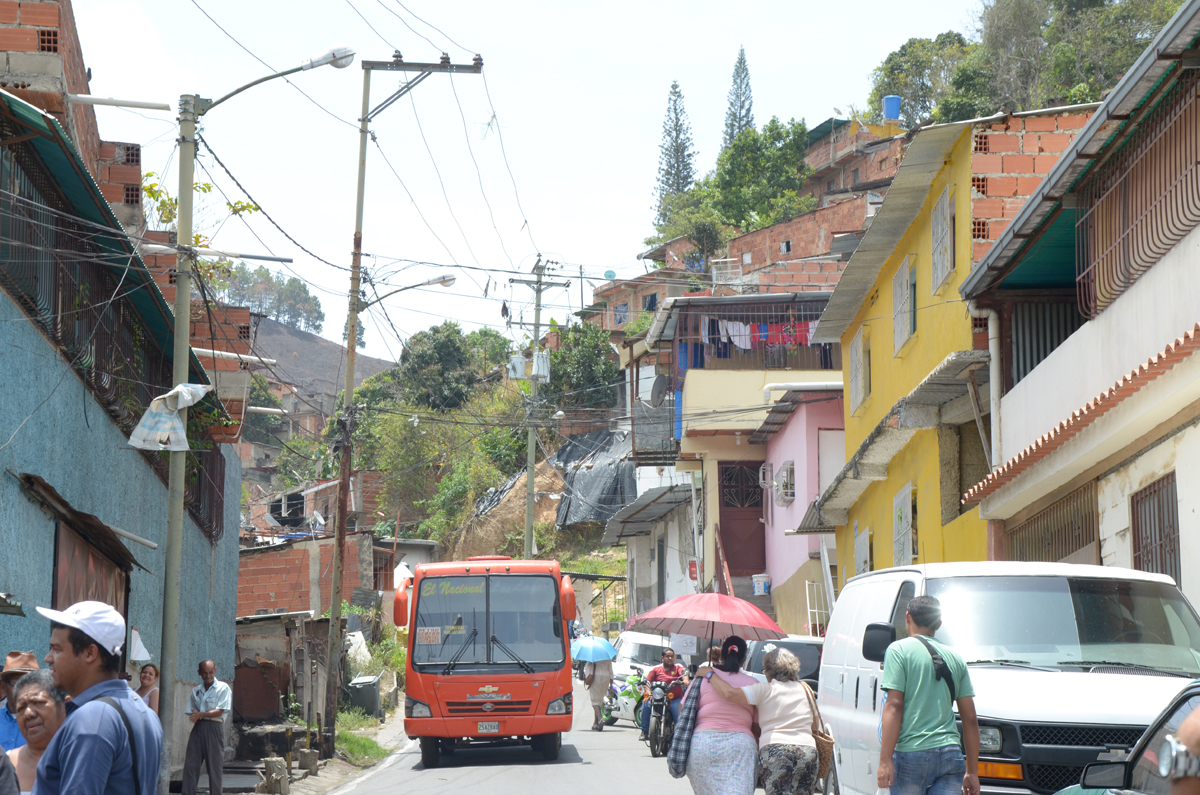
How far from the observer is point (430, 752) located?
62.1ft

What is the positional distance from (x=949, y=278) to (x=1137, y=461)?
5.91m

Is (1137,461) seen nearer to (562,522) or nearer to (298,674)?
(298,674)

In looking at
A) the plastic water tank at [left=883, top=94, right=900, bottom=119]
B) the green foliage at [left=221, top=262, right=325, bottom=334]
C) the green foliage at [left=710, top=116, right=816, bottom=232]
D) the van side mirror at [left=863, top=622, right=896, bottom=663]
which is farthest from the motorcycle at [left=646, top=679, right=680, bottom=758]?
the green foliage at [left=221, top=262, right=325, bottom=334]

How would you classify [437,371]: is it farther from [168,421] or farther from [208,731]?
[168,421]

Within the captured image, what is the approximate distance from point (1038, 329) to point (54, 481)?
1098 centimetres

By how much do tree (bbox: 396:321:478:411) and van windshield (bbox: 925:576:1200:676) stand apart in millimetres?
58040

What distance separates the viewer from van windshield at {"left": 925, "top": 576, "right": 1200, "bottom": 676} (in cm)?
819

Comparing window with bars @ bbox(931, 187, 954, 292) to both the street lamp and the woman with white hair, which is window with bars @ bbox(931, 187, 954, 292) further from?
Answer: the woman with white hair

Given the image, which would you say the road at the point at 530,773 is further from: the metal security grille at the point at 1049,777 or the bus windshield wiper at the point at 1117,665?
the metal security grille at the point at 1049,777

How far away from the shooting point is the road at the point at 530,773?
15.2 metres

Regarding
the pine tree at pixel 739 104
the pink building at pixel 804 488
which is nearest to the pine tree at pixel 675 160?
the pine tree at pixel 739 104

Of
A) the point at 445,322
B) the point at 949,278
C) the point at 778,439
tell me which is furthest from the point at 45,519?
the point at 445,322

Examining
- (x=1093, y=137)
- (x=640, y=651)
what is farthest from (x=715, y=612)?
(x=640, y=651)

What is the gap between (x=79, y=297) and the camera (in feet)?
41.9
